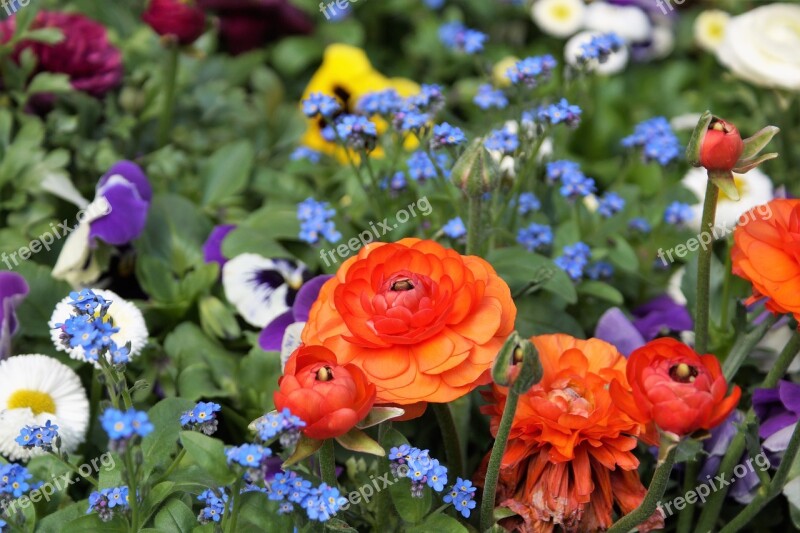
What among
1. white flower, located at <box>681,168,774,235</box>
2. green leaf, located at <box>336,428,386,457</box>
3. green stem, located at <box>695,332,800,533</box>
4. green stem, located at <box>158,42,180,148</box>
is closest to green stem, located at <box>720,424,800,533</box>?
green stem, located at <box>695,332,800,533</box>

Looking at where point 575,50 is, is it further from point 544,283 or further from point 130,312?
point 130,312

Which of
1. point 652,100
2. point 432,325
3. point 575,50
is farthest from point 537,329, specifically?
point 652,100

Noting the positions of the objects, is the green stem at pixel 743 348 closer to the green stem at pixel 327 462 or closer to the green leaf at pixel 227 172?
the green stem at pixel 327 462

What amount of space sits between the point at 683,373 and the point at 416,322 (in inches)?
8.1

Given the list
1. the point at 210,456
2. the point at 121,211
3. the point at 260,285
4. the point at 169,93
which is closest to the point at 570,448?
the point at 210,456

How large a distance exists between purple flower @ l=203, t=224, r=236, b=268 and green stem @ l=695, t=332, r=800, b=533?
2.00 ft

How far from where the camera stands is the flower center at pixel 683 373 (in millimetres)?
664

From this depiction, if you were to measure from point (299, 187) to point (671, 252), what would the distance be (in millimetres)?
520

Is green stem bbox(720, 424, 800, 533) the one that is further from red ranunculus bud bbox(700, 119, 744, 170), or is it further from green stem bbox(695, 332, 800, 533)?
red ranunculus bud bbox(700, 119, 744, 170)

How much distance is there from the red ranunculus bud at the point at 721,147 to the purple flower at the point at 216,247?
0.59 m

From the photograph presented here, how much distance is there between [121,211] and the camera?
1074 millimetres

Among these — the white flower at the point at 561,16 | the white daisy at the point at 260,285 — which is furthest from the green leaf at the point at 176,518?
the white flower at the point at 561,16

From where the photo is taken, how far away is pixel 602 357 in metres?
0.83

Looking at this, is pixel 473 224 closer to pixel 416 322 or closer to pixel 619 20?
pixel 416 322
